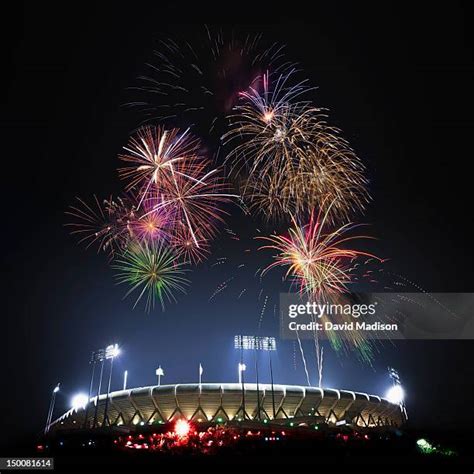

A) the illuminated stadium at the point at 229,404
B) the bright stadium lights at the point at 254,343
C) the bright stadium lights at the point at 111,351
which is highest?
the bright stadium lights at the point at 254,343

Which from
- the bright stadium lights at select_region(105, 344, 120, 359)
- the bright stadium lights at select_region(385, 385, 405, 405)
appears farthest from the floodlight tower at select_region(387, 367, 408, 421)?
the bright stadium lights at select_region(105, 344, 120, 359)

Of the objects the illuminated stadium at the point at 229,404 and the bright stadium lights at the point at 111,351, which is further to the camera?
the illuminated stadium at the point at 229,404

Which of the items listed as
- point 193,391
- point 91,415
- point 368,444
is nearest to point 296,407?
point 193,391

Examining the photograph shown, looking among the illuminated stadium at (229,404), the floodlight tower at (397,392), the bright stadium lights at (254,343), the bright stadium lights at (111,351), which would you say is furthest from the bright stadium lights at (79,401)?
the floodlight tower at (397,392)

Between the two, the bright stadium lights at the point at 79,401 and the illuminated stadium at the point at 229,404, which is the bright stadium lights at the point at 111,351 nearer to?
the illuminated stadium at the point at 229,404

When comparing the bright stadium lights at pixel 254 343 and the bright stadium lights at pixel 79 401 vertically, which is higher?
the bright stadium lights at pixel 254 343

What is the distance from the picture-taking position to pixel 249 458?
78.3 feet

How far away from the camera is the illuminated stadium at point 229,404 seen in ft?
199

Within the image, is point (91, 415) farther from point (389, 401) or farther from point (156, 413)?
point (389, 401)

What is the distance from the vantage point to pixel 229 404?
62.2m

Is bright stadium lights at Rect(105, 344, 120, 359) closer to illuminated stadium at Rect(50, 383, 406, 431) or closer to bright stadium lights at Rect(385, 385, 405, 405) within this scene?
illuminated stadium at Rect(50, 383, 406, 431)

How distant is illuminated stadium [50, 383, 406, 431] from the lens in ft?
199

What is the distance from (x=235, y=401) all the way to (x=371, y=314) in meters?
24.1

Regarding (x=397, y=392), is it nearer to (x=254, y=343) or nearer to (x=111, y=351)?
(x=254, y=343)
